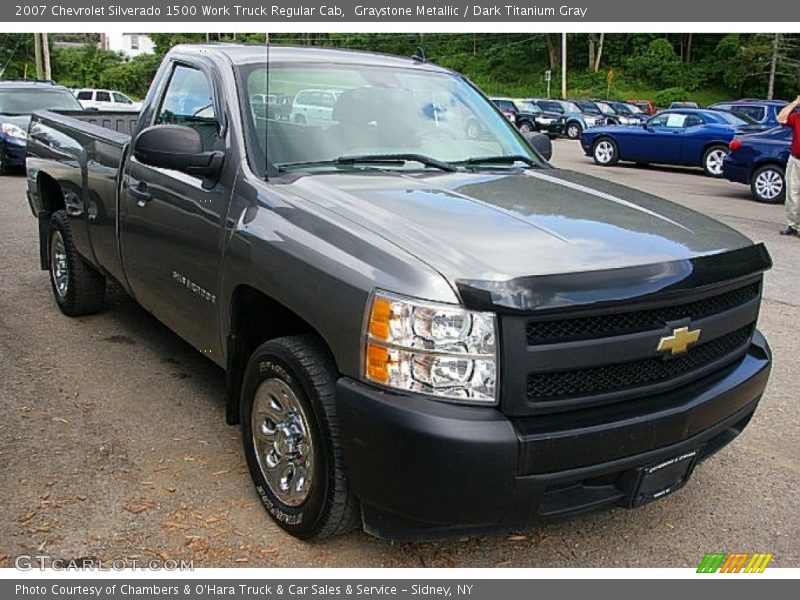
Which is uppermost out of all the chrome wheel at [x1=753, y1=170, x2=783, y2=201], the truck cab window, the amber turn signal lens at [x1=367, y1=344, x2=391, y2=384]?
the truck cab window

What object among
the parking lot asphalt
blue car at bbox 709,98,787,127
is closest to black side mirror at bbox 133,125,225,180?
the parking lot asphalt

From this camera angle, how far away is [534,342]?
2.63 meters

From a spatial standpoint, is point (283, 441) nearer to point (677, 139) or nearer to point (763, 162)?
point (763, 162)

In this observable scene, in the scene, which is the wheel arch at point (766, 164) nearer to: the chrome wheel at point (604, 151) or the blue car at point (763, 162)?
the blue car at point (763, 162)

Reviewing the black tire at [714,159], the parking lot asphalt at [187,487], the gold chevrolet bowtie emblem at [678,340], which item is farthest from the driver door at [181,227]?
the black tire at [714,159]

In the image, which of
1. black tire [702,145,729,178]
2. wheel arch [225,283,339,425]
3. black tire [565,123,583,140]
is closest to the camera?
wheel arch [225,283,339,425]

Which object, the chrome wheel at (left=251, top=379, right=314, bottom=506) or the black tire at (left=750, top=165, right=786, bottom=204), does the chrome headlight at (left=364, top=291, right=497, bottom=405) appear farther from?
the black tire at (left=750, top=165, right=786, bottom=204)

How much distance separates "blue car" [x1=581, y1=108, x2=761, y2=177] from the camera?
1833 centimetres

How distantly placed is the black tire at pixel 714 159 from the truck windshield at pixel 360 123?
1523 centimetres

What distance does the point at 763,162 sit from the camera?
14.2 meters

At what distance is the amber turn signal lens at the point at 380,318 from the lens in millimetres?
2645

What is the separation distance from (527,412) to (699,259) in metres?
0.91

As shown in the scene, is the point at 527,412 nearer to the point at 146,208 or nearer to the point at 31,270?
the point at 146,208
